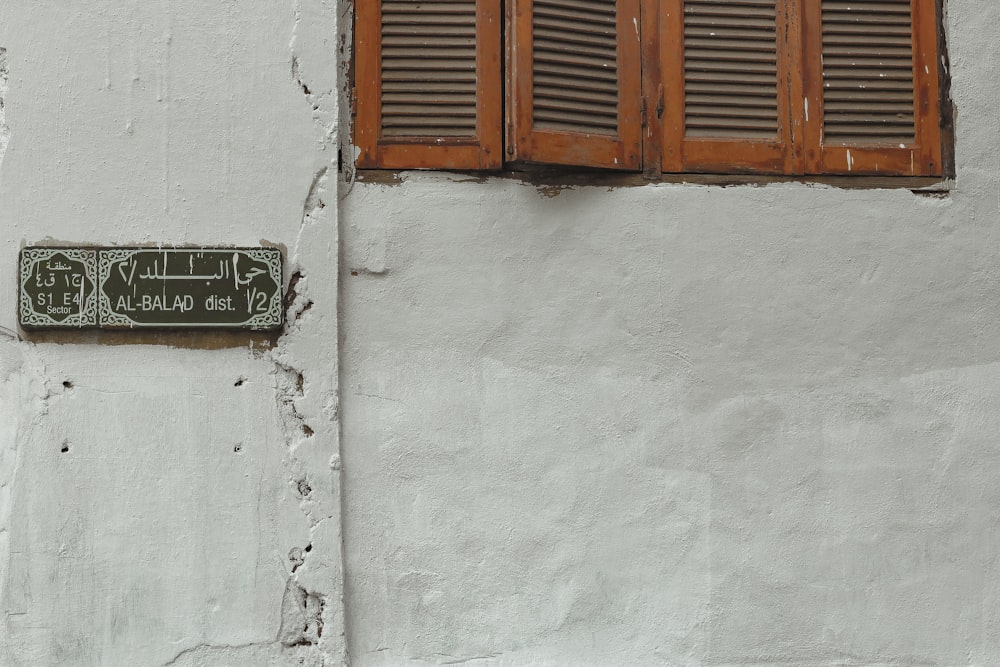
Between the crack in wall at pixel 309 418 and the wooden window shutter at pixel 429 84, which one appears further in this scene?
the wooden window shutter at pixel 429 84

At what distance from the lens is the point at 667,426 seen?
3756mm

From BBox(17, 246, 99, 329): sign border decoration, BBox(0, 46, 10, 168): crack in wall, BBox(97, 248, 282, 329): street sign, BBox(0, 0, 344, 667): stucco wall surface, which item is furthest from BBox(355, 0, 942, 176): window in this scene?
BBox(0, 46, 10, 168): crack in wall

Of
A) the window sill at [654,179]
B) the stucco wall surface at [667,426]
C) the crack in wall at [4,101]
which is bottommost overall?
A: the stucco wall surface at [667,426]

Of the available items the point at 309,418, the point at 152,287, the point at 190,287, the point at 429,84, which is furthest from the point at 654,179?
the point at 152,287

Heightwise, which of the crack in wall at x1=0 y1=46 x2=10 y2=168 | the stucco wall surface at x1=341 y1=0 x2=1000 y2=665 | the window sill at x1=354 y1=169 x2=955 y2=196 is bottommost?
the stucco wall surface at x1=341 y1=0 x2=1000 y2=665

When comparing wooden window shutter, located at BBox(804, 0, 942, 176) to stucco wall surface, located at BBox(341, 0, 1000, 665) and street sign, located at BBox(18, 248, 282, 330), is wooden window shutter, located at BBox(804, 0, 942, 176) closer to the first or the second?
stucco wall surface, located at BBox(341, 0, 1000, 665)

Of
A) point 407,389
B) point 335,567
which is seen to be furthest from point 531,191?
point 335,567

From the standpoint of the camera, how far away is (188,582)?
11.6 ft

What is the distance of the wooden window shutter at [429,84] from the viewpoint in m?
3.81

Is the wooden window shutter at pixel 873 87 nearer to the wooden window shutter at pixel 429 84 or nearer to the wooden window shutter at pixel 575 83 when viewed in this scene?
the wooden window shutter at pixel 575 83

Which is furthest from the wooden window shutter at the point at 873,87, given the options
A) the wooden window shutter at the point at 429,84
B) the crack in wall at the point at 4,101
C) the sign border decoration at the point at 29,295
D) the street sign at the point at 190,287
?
the crack in wall at the point at 4,101

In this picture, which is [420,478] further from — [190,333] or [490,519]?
[190,333]

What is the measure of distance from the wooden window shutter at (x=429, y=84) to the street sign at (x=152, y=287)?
54cm

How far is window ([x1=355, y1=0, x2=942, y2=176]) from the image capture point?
3.80 meters
